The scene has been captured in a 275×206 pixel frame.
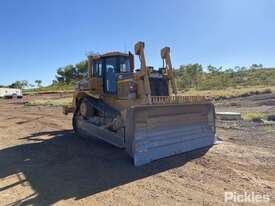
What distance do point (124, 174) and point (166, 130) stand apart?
5.84 feet

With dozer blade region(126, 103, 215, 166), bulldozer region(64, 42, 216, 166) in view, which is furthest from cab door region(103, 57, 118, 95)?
dozer blade region(126, 103, 215, 166)

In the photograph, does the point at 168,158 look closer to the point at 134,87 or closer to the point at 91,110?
the point at 134,87

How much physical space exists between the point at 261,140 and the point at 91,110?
5.37m

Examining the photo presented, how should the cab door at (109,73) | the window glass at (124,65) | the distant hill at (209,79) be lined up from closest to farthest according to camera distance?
the cab door at (109,73) → the window glass at (124,65) → the distant hill at (209,79)

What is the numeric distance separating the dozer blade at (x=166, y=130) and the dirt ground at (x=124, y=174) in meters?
0.27

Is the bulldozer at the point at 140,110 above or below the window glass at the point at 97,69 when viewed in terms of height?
below

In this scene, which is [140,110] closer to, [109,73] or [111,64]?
[109,73]

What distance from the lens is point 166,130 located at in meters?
7.36

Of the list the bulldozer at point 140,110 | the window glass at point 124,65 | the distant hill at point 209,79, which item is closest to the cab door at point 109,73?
the bulldozer at point 140,110

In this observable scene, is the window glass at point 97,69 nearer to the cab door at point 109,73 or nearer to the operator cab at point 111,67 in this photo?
the operator cab at point 111,67

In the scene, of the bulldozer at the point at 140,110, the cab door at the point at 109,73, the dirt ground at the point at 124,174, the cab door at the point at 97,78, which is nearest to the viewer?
the dirt ground at the point at 124,174

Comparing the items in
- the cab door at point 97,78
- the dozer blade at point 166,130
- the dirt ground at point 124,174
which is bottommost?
the dirt ground at point 124,174

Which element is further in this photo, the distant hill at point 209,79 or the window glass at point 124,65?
the distant hill at point 209,79

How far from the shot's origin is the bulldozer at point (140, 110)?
22.5 ft
